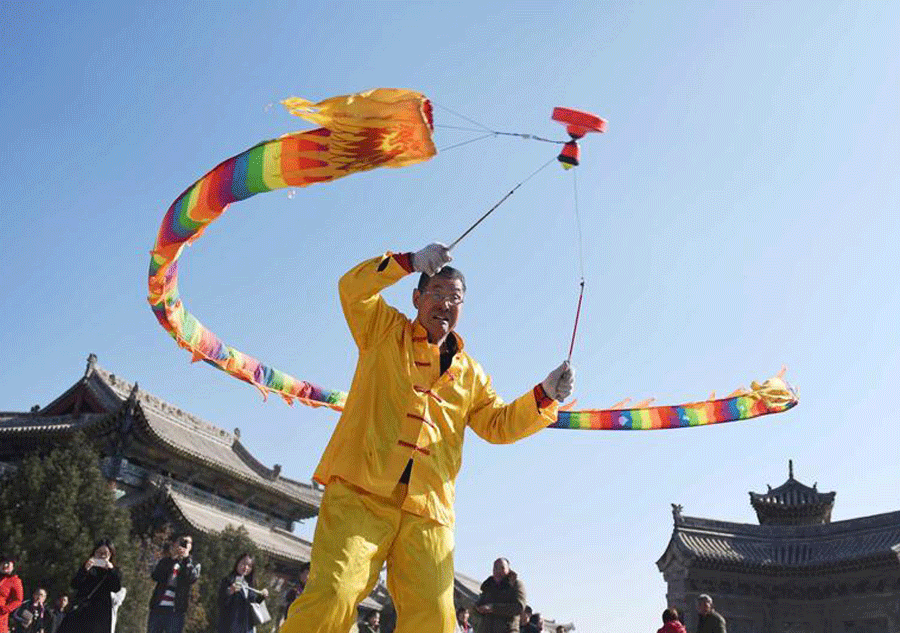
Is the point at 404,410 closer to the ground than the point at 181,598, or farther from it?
farther from it

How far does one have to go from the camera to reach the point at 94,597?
7.68 metres

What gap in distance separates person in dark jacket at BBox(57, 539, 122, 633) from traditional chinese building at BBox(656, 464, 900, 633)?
94.4ft

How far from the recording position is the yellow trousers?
12.2 feet

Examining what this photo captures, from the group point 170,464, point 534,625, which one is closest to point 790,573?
point 170,464

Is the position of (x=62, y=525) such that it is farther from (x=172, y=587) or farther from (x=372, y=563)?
(x=372, y=563)

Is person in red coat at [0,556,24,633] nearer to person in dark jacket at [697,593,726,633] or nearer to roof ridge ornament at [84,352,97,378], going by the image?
person in dark jacket at [697,593,726,633]

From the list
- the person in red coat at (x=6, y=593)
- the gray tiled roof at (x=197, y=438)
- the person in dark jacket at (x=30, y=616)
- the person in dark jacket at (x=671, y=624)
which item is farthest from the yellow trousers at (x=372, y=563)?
the gray tiled roof at (x=197, y=438)

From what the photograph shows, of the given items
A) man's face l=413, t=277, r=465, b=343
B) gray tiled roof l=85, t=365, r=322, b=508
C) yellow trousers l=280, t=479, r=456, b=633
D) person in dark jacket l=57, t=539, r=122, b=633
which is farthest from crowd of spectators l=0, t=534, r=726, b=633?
gray tiled roof l=85, t=365, r=322, b=508

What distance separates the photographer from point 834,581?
3397cm

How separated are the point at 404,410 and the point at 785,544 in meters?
36.9

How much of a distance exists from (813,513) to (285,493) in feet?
78.5

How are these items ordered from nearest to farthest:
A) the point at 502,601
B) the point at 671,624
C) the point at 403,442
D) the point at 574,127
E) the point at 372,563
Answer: the point at 372,563
the point at 403,442
the point at 574,127
the point at 502,601
the point at 671,624

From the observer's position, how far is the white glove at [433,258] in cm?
407

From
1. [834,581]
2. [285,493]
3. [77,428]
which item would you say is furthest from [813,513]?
[77,428]
